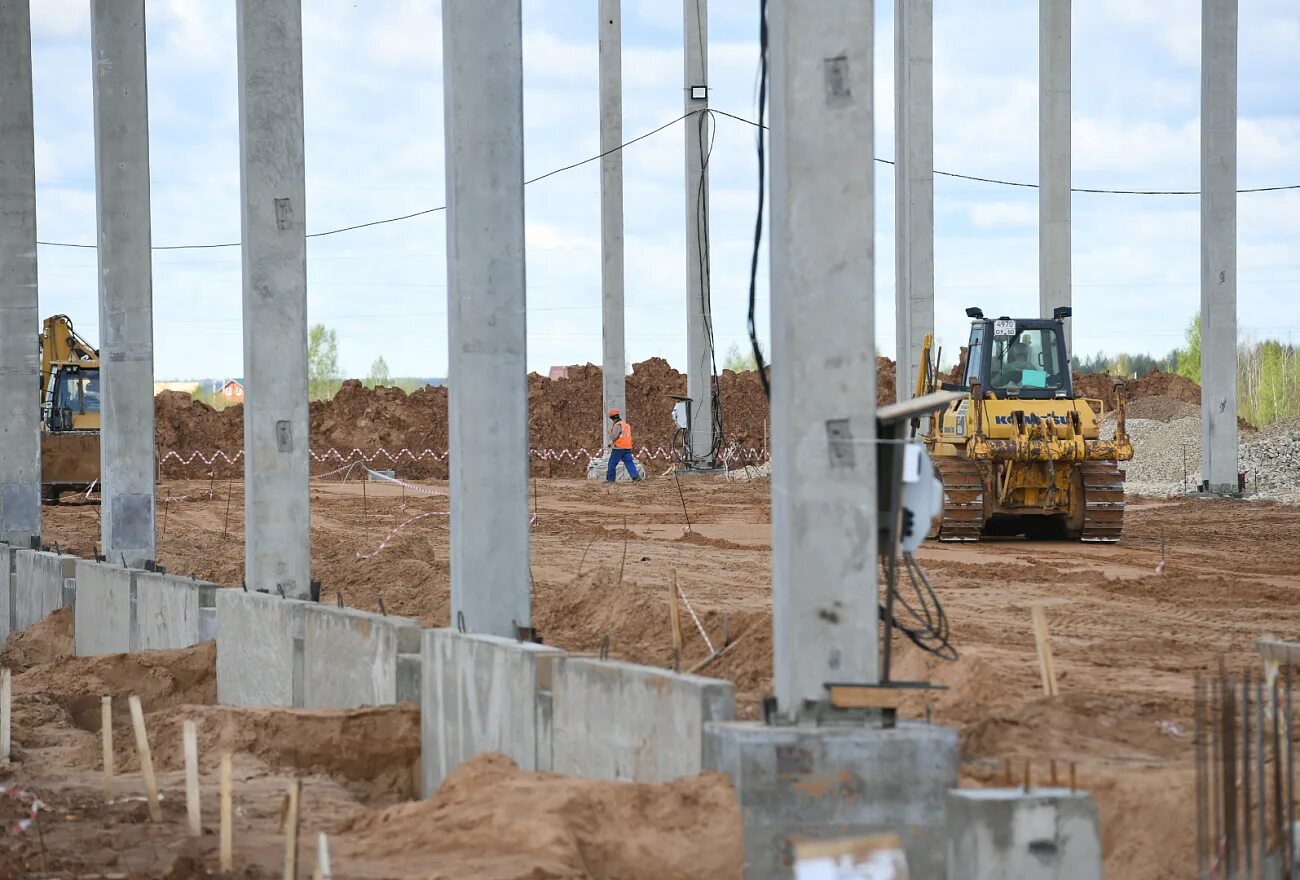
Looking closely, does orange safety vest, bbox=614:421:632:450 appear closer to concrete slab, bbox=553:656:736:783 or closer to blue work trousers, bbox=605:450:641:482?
blue work trousers, bbox=605:450:641:482

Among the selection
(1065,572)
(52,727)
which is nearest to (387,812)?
(52,727)

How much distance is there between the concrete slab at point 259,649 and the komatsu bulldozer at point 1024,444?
1084 centimetres

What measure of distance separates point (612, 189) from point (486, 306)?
116 ft

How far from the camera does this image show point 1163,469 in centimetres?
4184

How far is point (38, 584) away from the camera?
22.3 meters

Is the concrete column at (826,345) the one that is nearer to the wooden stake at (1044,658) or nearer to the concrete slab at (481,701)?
the concrete slab at (481,701)

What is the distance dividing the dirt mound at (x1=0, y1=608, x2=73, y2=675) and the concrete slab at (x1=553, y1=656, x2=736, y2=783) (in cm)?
1222

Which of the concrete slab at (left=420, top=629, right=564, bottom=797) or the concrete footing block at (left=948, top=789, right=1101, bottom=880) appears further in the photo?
the concrete slab at (left=420, top=629, right=564, bottom=797)

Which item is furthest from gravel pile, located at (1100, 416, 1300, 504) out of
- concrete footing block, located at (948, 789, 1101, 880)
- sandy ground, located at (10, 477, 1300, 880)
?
concrete footing block, located at (948, 789, 1101, 880)

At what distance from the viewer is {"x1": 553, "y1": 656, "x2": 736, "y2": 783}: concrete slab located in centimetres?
838

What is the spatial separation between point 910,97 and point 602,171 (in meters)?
13.9

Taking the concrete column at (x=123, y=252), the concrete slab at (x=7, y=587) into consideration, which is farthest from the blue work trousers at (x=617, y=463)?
the concrete column at (x=123, y=252)

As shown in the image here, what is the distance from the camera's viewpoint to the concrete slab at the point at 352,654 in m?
12.4

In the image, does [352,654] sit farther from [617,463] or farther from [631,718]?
[617,463]
